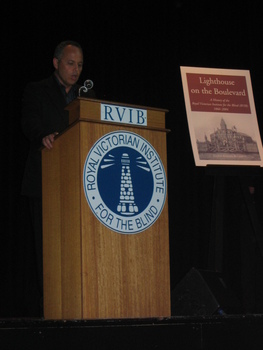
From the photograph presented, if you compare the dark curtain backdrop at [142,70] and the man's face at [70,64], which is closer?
the man's face at [70,64]

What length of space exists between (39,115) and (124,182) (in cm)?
75

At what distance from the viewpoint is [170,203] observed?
14.9 ft

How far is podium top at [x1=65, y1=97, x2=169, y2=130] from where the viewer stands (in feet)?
6.98

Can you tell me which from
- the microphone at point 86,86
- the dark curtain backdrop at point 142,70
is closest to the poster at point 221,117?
the dark curtain backdrop at point 142,70

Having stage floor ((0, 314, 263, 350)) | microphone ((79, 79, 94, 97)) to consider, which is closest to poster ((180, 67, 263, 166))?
microphone ((79, 79, 94, 97))

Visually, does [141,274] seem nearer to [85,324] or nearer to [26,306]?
[85,324]

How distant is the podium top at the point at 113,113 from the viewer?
83.7 inches

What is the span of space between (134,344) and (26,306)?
214 cm

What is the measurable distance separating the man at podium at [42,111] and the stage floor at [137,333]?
2.62ft

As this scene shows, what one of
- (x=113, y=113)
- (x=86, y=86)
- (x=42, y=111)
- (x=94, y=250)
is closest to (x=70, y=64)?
(x=42, y=111)

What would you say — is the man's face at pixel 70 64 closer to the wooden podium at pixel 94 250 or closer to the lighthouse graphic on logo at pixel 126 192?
the wooden podium at pixel 94 250

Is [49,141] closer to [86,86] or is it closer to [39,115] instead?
[86,86]

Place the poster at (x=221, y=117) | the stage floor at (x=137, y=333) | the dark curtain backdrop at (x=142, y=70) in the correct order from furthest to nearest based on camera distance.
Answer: the dark curtain backdrop at (x=142, y=70), the poster at (x=221, y=117), the stage floor at (x=137, y=333)

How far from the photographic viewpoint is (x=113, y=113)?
2180mm
